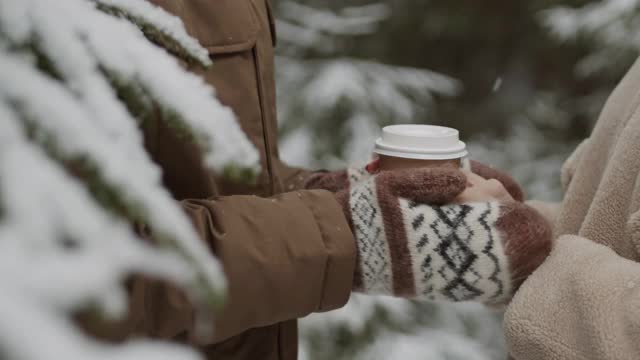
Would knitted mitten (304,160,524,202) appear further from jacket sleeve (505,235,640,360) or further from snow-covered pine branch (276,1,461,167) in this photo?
snow-covered pine branch (276,1,461,167)

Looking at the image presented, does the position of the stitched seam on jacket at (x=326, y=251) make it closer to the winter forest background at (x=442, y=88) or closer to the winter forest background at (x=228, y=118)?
the winter forest background at (x=228, y=118)

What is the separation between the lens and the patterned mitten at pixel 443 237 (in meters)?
0.64

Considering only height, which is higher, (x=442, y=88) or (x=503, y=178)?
(x=503, y=178)

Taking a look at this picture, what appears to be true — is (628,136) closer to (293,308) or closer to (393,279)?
(393,279)

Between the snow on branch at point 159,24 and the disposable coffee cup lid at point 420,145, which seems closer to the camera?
the snow on branch at point 159,24

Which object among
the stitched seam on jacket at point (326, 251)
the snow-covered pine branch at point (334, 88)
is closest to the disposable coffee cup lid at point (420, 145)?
the stitched seam on jacket at point (326, 251)

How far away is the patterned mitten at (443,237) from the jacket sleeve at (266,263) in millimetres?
37

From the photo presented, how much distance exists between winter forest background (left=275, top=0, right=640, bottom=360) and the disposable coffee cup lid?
0.50 metres

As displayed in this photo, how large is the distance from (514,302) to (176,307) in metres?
0.32

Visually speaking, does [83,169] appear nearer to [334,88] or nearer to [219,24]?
[219,24]

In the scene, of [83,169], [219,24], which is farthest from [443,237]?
[83,169]

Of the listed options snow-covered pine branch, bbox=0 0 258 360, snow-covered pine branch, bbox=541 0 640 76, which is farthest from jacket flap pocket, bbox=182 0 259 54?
snow-covered pine branch, bbox=541 0 640 76

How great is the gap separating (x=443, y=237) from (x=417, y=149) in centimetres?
11

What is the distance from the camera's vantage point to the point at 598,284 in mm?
577
